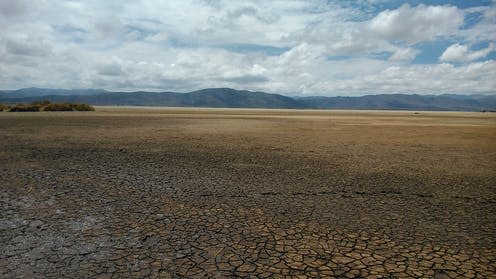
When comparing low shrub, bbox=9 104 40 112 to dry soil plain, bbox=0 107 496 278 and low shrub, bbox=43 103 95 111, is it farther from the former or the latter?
dry soil plain, bbox=0 107 496 278

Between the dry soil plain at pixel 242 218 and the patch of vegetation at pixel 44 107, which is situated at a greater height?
the patch of vegetation at pixel 44 107

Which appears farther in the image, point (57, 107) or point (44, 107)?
point (57, 107)

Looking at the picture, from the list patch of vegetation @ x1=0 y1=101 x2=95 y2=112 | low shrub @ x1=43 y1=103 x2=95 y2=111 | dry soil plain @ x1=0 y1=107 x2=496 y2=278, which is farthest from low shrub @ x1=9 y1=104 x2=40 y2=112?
dry soil plain @ x1=0 y1=107 x2=496 y2=278

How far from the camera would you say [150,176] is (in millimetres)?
8742

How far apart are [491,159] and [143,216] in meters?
13.6

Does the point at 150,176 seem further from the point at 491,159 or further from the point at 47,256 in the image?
the point at 491,159

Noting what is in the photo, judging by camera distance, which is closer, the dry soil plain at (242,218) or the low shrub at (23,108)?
the dry soil plain at (242,218)

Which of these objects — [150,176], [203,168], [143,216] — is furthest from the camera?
[203,168]

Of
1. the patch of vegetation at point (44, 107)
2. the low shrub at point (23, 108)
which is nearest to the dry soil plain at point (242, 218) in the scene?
the low shrub at point (23, 108)

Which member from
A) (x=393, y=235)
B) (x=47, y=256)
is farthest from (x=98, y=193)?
(x=393, y=235)

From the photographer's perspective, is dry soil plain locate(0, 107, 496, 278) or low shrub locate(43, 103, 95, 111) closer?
dry soil plain locate(0, 107, 496, 278)

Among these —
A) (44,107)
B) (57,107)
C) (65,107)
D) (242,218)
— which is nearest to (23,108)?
(44,107)

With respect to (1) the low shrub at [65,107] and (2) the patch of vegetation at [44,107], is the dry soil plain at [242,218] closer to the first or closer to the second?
(2) the patch of vegetation at [44,107]

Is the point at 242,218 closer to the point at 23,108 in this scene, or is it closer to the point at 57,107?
the point at 23,108
